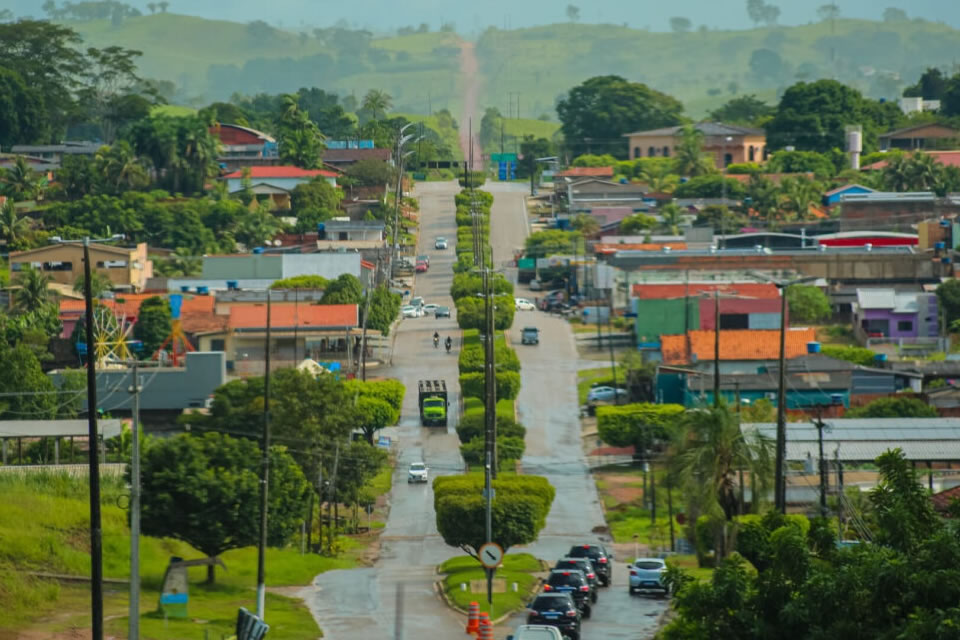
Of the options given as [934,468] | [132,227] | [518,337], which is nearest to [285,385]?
[934,468]

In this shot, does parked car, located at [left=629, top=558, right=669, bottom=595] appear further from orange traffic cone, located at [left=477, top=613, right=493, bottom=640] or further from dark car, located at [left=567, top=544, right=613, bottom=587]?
orange traffic cone, located at [left=477, top=613, right=493, bottom=640]

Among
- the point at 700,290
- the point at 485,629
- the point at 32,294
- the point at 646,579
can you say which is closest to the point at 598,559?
the point at 646,579

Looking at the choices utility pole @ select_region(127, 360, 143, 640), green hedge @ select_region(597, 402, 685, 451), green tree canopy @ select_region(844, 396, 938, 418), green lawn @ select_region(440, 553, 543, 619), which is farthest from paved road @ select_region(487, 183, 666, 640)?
utility pole @ select_region(127, 360, 143, 640)

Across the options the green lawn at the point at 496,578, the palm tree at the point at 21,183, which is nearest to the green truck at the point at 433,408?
the green lawn at the point at 496,578

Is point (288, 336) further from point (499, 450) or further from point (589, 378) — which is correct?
point (499, 450)

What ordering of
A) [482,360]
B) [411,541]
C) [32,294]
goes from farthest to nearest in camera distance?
[32,294]
[482,360]
[411,541]
